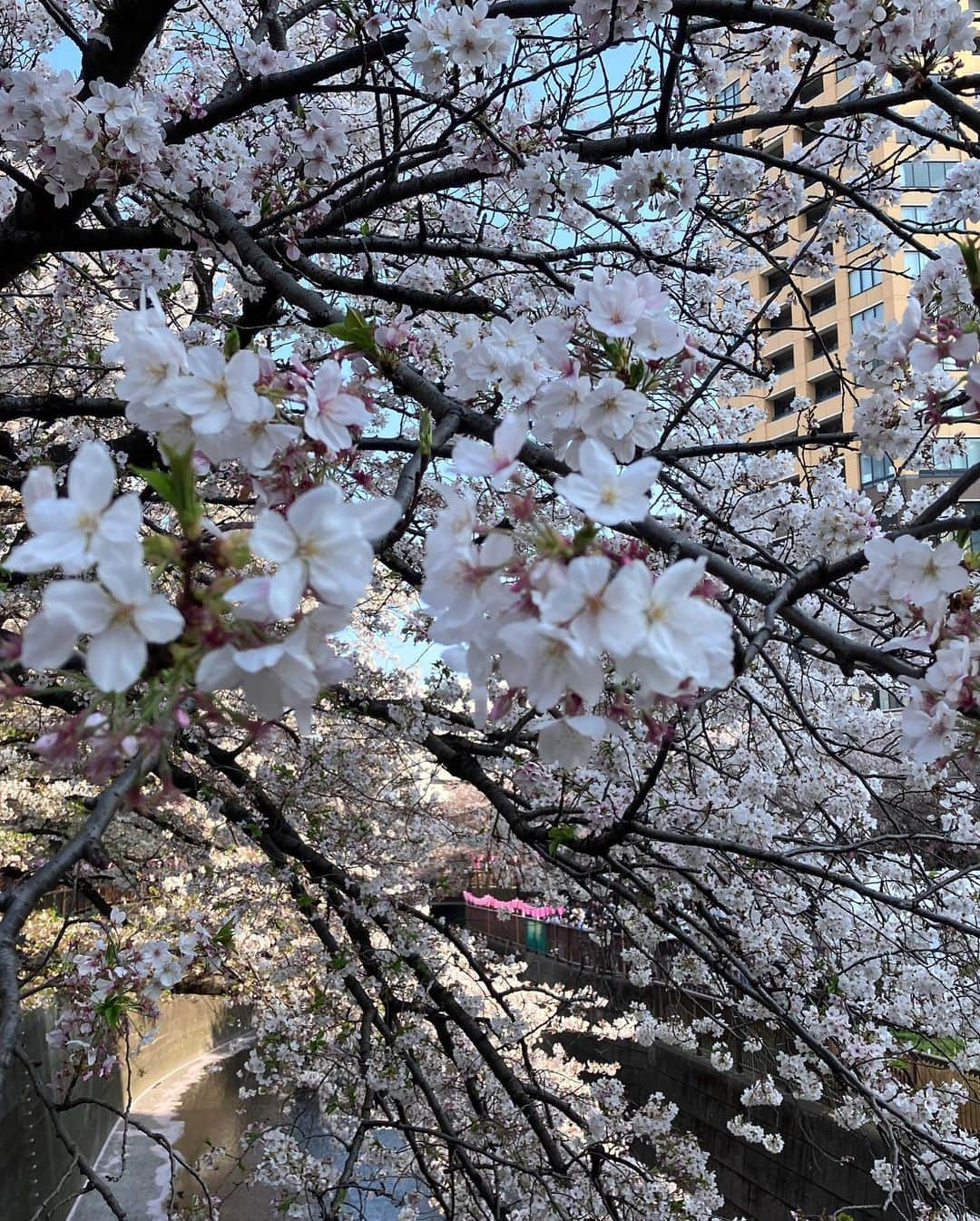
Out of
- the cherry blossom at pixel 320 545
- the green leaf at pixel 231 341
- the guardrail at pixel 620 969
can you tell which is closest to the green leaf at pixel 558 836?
the green leaf at pixel 231 341

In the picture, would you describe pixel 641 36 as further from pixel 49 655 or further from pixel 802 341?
pixel 802 341

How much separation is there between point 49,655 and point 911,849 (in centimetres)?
307

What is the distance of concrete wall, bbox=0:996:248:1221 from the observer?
635 centimetres

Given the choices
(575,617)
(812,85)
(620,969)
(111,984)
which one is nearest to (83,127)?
(575,617)

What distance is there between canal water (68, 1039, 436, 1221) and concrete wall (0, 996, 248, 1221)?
26 cm

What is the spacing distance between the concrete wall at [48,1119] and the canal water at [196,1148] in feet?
0.84

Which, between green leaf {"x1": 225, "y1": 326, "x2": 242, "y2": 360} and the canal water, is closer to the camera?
green leaf {"x1": 225, "y1": 326, "x2": 242, "y2": 360}

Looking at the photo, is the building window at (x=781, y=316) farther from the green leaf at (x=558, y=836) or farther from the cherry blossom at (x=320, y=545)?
the cherry blossom at (x=320, y=545)

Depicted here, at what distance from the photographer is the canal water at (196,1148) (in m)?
8.78

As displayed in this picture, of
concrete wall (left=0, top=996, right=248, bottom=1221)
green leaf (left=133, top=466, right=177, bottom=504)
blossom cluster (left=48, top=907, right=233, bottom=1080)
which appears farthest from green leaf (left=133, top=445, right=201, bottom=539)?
concrete wall (left=0, top=996, right=248, bottom=1221)

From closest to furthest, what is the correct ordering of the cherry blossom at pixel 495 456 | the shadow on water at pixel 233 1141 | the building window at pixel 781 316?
the cherry blossom at pixel 495 456 → the building window at pixel 781 316 → the shadow on water at pixel 233 1141

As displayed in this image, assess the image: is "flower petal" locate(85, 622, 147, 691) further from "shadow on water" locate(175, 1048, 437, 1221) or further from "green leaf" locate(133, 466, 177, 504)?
"shadow on water" locate(175, 1048, 437, 1221)

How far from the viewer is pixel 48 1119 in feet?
25.4

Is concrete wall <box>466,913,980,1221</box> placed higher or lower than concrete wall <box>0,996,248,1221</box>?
higher
